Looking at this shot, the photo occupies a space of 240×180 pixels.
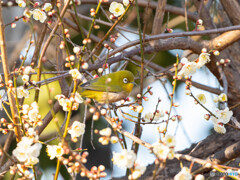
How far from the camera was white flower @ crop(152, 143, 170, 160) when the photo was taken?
156cm

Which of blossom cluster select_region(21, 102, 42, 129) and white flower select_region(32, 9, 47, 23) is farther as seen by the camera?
white flower select_region(32, 9, 47, 23)

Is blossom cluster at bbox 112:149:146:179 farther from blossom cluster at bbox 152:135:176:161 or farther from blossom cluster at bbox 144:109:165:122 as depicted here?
blossom cluster at bbox 144:109:165:122

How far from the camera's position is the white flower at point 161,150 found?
1.56 metres

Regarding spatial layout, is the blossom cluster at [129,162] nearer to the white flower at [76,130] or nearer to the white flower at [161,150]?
the white flower at [161,150]

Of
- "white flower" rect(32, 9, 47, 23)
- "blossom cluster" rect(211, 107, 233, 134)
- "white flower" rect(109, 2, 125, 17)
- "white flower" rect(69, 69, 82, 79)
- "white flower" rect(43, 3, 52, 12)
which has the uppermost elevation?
"white flower" rect(43, 3, 52, 12)

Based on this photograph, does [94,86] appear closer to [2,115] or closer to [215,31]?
[215,31]

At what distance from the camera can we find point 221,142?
3.77 meters

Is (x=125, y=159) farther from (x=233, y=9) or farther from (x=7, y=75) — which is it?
(x=233, y=9)

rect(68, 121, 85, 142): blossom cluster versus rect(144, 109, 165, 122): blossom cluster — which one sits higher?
rect(68, 121, 85, 142): blossom cluster

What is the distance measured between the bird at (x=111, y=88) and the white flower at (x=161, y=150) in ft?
4.46

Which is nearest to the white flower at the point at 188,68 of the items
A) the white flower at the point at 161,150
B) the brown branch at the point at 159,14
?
the white flower at the point at 161,150

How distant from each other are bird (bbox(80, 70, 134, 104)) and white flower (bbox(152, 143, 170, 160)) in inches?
53.5

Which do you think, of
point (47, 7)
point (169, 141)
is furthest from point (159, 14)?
point (169, 141)

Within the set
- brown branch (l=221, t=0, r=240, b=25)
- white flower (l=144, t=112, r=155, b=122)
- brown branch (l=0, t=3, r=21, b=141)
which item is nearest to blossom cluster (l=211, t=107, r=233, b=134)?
white flower (l=144, t=112, r=155, b=122)
